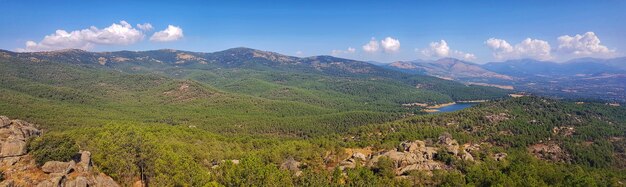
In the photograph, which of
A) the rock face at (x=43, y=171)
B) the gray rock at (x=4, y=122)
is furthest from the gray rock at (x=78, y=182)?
the gray rock at (x=4, y=122)

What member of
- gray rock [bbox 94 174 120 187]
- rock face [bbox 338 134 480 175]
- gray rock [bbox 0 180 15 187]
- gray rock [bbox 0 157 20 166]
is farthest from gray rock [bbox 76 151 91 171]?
rock face [bbox 338 134 480 175]

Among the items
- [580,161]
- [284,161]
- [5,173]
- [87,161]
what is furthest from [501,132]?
[5,173]

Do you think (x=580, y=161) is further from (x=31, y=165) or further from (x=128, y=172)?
(x=31, y=165)

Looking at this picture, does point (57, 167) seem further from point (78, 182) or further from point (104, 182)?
point (104, 182)

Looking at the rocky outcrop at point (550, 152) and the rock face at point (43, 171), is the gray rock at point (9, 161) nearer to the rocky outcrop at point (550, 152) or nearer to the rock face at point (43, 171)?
the rock face at point (43, 171)

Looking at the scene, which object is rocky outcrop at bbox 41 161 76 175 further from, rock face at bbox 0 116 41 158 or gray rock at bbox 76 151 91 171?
rock face at bbox 0 116 41 158

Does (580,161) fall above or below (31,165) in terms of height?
below

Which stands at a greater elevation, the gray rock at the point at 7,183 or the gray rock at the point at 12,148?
the gray rock at the point at 12,148

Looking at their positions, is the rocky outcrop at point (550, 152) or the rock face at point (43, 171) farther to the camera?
the rocky outcrop at point (550, 152)

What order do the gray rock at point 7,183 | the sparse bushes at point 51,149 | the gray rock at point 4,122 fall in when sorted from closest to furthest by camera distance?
the gray rock at point 7,183 < the sparse bushes at point 51,149 < the gray rock at point 4,122
